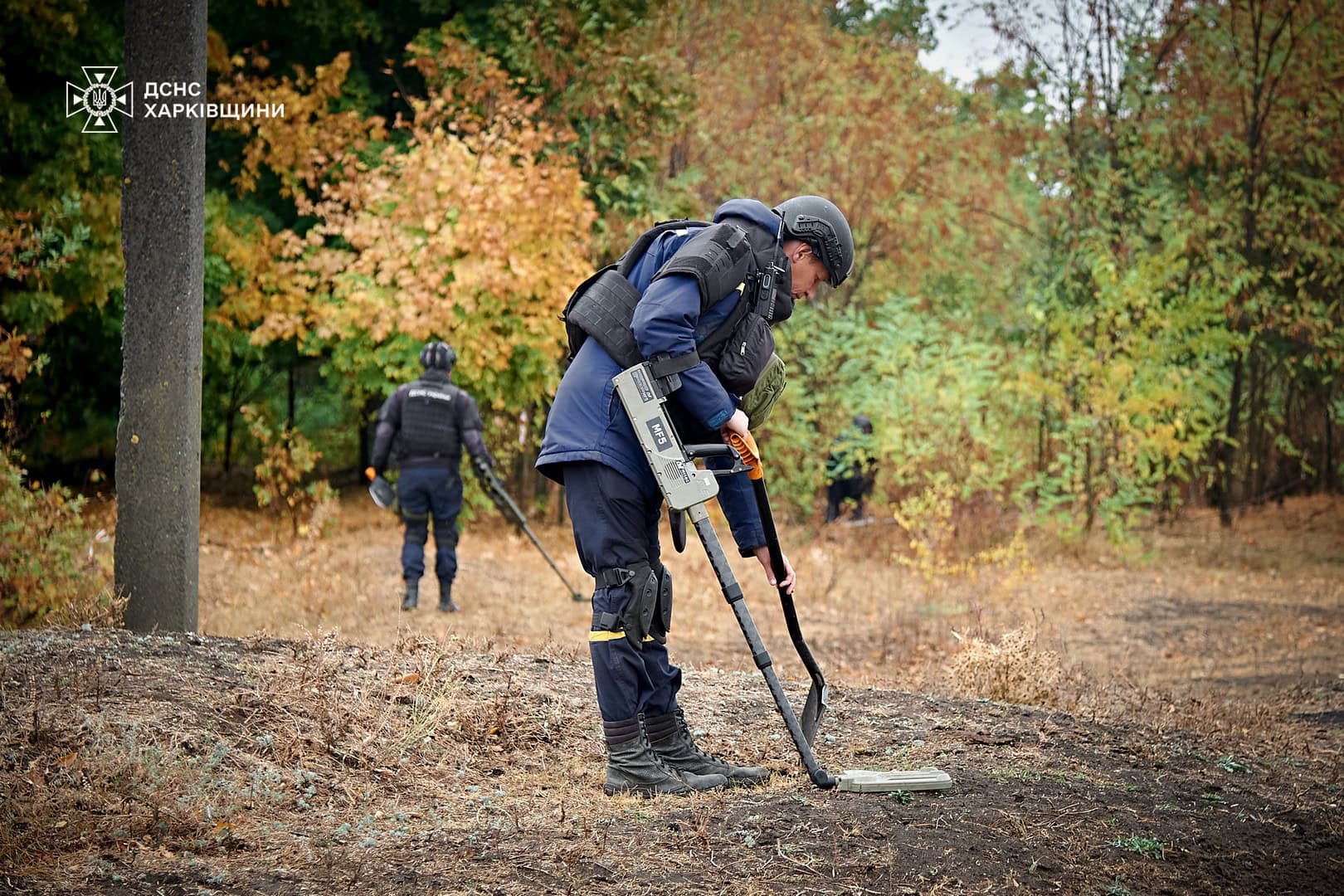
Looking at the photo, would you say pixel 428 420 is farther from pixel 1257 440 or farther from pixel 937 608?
pixel 1257 440

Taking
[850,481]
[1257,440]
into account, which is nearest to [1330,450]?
[1257,440]

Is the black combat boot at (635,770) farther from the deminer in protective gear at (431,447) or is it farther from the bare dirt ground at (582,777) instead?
the deminer in protective gear at (431,447)

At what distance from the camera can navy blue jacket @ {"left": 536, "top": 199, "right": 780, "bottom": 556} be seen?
4.56 m

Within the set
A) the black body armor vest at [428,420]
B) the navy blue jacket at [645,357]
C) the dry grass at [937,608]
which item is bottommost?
the dry grass at [937,608]

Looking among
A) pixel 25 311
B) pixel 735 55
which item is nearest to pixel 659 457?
pixel 25 311

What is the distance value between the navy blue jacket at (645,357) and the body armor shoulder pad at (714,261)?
41 millimetres

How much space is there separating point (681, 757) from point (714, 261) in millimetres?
1921

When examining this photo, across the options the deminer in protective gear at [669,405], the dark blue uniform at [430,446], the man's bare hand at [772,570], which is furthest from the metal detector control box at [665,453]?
the dark blue uniform at [430,446]

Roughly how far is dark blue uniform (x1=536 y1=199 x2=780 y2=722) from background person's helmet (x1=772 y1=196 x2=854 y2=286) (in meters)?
0.17

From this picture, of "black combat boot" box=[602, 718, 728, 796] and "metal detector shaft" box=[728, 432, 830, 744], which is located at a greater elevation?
"metal detector shaft" box=[728, 432, 830, 744]

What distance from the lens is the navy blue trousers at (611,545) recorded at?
4.69 meters

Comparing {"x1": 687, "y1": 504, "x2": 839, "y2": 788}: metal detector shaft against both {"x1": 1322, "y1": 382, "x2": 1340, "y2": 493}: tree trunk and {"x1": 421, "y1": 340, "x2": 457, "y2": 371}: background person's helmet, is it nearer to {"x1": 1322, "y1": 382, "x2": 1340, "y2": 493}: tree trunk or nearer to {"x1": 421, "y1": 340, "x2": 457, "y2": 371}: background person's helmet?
{"x1": 421, "y1": 340, "x2": 457, "y2": 371}: background person's helmet

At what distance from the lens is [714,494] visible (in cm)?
461

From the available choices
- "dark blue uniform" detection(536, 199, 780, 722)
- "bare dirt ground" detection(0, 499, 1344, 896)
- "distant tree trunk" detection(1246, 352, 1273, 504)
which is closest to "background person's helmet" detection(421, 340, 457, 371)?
"bare dirt ground" detection(0, 499, 1344, 896)
